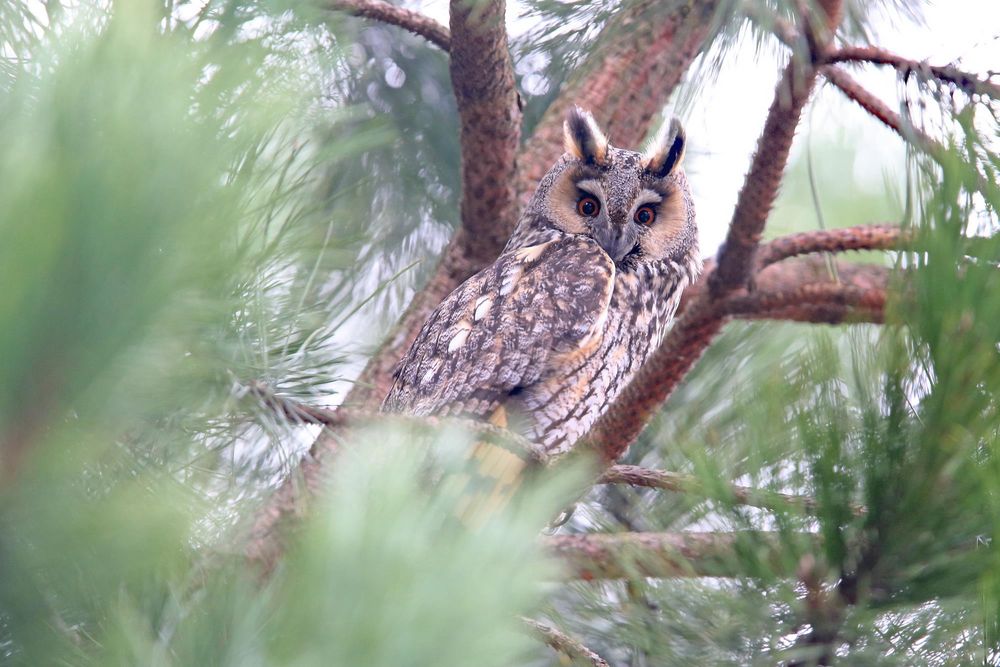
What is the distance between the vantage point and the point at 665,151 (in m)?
2.12

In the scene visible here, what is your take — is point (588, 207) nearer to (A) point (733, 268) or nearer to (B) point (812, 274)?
(B) point (812, 274)

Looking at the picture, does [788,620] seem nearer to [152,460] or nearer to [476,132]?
[152,460]

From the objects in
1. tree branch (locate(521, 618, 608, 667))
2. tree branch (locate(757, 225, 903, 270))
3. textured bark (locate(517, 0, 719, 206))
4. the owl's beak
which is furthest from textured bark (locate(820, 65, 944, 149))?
tree branch (locate(521, 618, 608, 667))

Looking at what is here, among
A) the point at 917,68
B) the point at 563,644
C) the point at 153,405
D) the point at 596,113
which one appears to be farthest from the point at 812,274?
the point at 153,405

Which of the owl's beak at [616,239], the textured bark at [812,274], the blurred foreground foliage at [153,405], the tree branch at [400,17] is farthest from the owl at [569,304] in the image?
the blurred foreground foliage at [153,405]

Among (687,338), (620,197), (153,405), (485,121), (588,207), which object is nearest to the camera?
(153,405)

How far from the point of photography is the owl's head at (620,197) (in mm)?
2074

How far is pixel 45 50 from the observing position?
54 cm

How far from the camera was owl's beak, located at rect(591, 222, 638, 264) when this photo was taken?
207 centimetres

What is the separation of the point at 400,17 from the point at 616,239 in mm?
626

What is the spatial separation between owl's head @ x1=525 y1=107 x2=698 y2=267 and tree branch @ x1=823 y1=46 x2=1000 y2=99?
781 millimetres

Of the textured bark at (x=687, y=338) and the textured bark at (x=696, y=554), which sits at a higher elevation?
the textured bark at (x=687, y=338)

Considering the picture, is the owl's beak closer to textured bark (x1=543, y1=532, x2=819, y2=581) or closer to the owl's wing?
the owl's wing

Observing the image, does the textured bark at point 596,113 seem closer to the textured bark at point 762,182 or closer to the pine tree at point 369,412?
the pine tree at point 369,412
